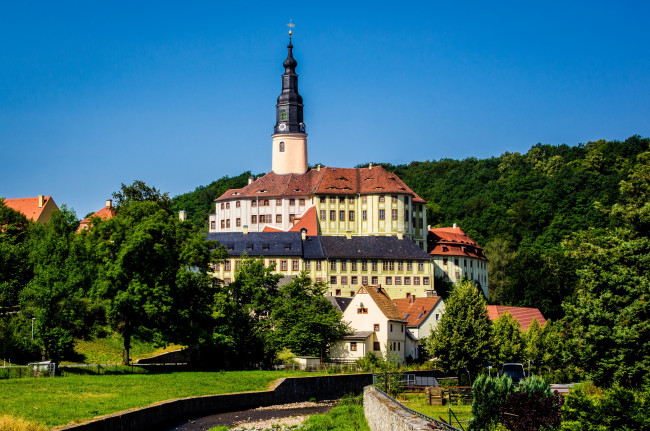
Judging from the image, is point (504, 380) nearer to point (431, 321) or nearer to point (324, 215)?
point (431, 321)

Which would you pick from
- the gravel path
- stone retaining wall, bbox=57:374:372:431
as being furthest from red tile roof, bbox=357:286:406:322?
the gravel path

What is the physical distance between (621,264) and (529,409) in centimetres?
1458

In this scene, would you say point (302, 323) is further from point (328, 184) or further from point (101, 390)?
point (328, 184)

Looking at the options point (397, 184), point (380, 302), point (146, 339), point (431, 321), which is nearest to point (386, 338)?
point (380, 302)

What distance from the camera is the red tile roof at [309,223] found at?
10496cm

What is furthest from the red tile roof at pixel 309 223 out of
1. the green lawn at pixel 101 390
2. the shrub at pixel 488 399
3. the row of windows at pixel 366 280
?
the shrub at pixel 488 399

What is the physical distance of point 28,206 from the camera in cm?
10000

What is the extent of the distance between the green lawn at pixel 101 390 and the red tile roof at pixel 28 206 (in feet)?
173

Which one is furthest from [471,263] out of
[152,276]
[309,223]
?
[152,276]

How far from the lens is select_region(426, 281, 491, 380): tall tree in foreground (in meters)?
57.3

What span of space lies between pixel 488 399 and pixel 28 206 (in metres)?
84.1

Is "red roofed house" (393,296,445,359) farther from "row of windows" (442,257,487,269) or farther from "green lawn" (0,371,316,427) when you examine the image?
"row of windows" (442,257,487,269)

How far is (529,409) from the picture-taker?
22.9 m

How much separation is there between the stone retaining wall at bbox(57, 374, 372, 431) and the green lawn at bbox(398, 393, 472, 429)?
8.69 meters
